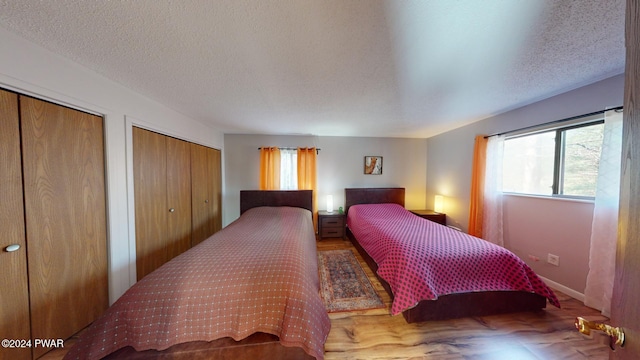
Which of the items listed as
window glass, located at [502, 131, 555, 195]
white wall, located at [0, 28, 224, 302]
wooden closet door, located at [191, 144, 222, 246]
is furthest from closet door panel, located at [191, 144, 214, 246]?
window glass, located at [502, 131, 555, 195]

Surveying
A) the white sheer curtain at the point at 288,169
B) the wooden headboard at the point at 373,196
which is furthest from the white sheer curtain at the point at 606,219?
the white sheer curtain at the point at 288,169

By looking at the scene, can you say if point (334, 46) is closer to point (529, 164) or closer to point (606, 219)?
point (606, 219)

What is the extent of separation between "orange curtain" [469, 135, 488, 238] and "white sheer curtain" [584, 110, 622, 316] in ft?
3.39

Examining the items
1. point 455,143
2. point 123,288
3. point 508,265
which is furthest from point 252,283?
point 455,143

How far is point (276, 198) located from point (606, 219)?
3.82 metres

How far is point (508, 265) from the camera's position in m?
1.72

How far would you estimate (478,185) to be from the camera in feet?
9.05

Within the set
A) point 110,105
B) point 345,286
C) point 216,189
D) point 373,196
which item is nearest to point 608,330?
point 345,286

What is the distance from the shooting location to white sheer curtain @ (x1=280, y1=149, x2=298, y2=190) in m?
3.68

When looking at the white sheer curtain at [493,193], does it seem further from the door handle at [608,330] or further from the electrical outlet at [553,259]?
the door handle at [608,330]

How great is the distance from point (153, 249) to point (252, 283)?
5.54ft

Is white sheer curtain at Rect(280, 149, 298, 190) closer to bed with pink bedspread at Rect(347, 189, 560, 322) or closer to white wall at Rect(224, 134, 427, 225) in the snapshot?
white wall at Rect(224, 134, 427, 225)

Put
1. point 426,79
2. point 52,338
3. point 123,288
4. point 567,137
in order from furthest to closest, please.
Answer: point 567,137, point 123,288, point 426,79, point 52,338

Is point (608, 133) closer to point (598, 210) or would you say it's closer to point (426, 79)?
point (598, 210)
